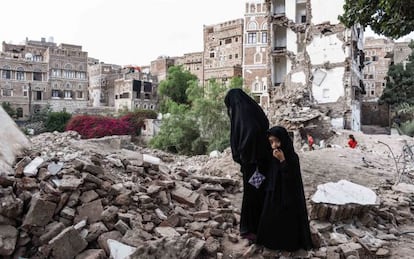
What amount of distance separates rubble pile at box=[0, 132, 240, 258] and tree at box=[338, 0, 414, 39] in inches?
167

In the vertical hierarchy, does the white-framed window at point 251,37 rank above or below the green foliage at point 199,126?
above

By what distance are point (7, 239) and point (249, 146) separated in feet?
8.88

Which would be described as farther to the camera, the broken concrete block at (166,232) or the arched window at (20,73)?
the arched window at (20,73)

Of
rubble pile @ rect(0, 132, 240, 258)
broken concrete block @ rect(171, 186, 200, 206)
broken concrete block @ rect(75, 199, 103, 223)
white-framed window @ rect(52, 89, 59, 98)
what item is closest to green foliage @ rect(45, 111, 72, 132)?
white-framed window @ rect(52, 89, 59, 98)

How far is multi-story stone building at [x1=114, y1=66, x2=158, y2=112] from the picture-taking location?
42781 mm

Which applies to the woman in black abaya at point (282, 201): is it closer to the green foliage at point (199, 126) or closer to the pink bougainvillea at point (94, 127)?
the green foliage at point (199, 126)

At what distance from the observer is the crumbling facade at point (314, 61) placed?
71.2ft

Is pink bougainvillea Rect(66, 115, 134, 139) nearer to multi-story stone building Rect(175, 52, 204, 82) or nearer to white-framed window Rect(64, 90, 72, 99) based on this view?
white-framed window Rect(64, 90, 72, 99)

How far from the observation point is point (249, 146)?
14.2ft

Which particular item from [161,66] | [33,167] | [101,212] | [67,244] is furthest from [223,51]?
[67,244]

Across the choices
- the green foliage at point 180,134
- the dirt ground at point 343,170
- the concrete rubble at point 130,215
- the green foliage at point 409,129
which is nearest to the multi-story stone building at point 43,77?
the green foliage at point 180,134

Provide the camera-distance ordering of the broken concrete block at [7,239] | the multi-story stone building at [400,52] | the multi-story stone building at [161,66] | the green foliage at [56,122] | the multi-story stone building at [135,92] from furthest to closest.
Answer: the multi-story stone building at [161,66]
the multi-story stone building at [400,52]
the multi-story stone building at [135,92]
the green foliage at [56,122]
the broken concrete block at [7,239]

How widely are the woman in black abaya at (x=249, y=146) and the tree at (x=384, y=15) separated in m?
3.41

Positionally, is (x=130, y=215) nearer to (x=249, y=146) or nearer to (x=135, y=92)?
(x=249, y=146)
